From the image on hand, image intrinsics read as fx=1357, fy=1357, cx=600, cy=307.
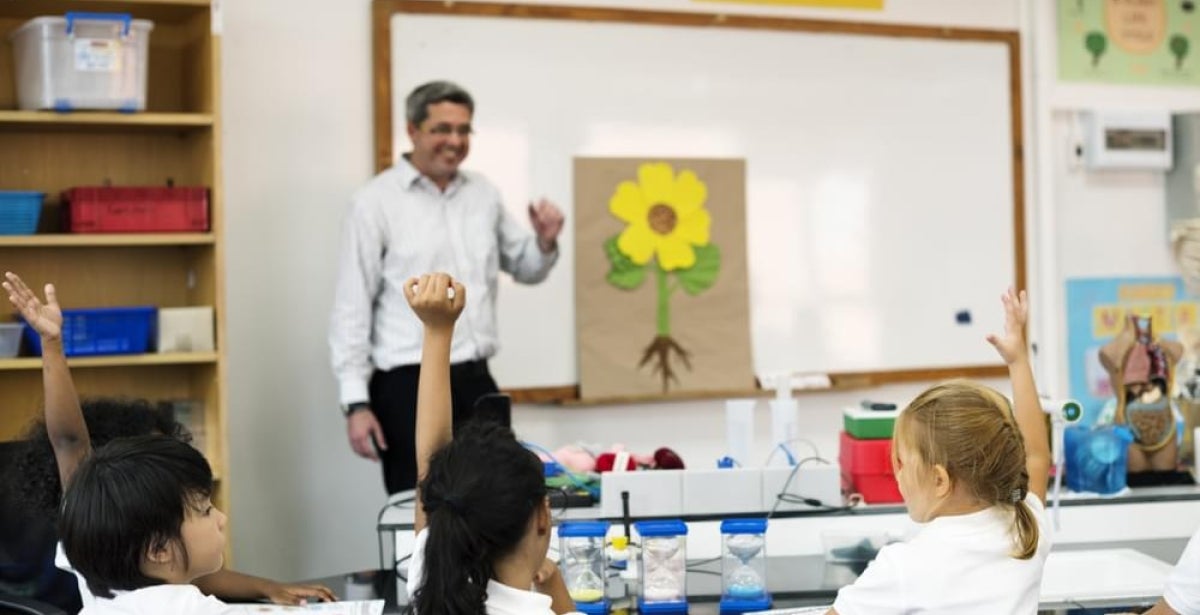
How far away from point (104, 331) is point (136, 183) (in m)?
0.51

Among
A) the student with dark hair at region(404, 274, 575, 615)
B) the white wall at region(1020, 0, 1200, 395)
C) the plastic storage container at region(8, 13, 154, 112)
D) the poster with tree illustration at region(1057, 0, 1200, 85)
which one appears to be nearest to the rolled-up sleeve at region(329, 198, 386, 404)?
the plastic storage container at region(8, 13, 154, 112)

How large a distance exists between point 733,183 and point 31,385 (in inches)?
85.7

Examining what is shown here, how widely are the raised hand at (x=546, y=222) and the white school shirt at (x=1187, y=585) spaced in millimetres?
2031

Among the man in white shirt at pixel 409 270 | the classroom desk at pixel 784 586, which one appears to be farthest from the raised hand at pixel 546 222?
the classroom desk at pixel 784 586

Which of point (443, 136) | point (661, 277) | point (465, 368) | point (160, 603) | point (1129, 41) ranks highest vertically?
point (1129, 41)

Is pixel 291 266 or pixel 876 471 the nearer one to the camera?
pixel 876 471

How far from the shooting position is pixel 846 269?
4.54m

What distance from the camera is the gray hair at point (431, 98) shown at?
3670 millimetres

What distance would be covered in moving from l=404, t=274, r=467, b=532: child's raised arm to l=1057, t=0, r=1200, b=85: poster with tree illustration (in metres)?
3.51

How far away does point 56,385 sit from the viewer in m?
2.10

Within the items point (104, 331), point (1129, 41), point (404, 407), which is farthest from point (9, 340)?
point (1129, 41)

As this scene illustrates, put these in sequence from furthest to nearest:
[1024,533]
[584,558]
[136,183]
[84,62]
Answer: [136,183] < [84,62] < [584,558] < [1024,533]

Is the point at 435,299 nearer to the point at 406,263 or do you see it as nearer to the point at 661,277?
the point at 406,263

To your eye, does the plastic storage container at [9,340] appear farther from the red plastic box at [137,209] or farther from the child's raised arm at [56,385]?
the child's raised arm at [56,385]
